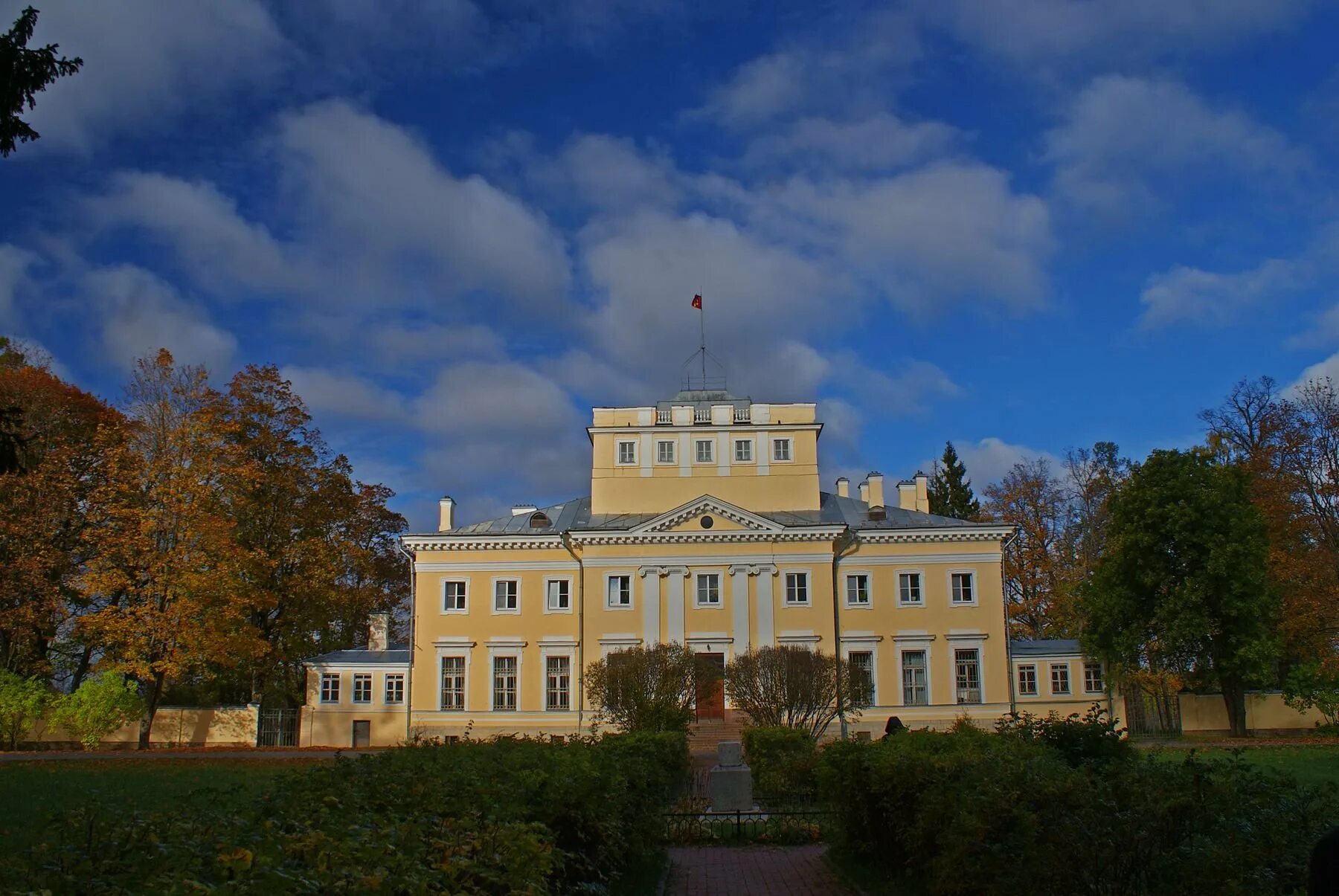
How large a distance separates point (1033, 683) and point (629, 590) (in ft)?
53.1

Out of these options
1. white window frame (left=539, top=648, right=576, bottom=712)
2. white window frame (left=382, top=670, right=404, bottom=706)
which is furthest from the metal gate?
white window frame (left=539, top=648, right=576, bottom=712)

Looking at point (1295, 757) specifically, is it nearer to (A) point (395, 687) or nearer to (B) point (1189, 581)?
(B) point (1189, 581)

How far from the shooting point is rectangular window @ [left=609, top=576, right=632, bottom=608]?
41750 mm

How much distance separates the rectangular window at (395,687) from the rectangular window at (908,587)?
769 inches

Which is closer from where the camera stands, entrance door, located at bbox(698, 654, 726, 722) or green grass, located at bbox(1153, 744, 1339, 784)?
green grass, located at bbox(1153, 744, 1339, 784)

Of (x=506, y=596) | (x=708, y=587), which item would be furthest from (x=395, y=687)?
(x=708, y=587)

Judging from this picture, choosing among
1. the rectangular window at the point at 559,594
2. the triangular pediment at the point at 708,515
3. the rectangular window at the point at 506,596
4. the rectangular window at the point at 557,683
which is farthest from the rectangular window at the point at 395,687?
the triangular pediment at the point at 708,515

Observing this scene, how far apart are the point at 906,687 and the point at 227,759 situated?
79.1 feet

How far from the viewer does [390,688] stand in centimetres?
4197

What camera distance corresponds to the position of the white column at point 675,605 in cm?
4109

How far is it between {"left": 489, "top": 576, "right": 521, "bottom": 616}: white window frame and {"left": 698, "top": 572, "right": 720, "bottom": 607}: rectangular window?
7.10m

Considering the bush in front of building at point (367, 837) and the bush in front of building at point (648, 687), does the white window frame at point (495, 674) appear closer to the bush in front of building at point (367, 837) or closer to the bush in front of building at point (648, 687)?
the bush in front of building at point (648, 687)

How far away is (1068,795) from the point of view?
22.8 feet

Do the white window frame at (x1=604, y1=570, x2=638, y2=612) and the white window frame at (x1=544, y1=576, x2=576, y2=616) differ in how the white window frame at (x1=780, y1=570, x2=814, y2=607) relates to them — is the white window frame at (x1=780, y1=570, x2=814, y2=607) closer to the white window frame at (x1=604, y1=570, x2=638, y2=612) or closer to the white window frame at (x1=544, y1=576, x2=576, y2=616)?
the white window frame at (x1=604, y1=570, x2=638, y2=612)
